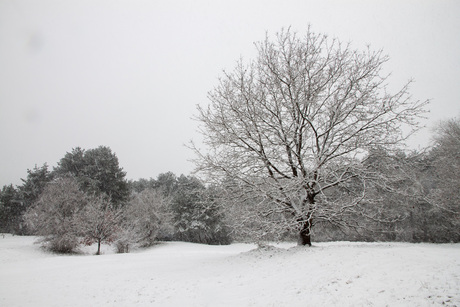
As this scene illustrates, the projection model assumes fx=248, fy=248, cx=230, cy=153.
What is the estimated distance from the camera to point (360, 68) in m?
11.0

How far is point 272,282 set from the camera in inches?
296

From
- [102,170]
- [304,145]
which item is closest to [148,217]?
[102,170]

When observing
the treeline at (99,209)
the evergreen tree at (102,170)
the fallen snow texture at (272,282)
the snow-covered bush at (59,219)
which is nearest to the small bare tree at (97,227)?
the treeline at (99,209)

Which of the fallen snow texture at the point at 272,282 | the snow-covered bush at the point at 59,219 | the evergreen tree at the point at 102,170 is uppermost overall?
the evergreen tree at the point at 102,170

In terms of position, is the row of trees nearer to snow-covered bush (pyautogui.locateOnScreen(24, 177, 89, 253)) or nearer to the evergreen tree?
snow-covered bush (pyautogui.locateOnScreen(24, 177, 89, 253))

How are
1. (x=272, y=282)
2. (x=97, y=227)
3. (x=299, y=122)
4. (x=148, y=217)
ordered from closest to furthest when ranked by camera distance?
(x=272, y=282)
(x=299, y=122)
(x=97, y=227)
(x=148, y=217)

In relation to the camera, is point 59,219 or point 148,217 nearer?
point 59,219

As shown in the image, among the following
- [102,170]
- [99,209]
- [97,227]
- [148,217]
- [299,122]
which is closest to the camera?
[299,122]

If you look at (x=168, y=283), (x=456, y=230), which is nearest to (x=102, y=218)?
(x=168, y=283)

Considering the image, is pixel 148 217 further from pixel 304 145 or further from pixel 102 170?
pixel 304 145

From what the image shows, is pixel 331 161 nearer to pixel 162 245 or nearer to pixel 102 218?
pixel 102 218

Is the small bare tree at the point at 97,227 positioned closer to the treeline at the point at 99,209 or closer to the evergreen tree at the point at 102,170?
the treeline at the point at 99,209

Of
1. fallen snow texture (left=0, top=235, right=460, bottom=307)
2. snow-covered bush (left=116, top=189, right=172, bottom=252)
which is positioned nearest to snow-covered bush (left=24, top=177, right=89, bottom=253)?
snow-covered bush (left=116, top=189, right=172, bottom=252)

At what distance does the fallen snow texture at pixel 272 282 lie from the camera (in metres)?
5.33
